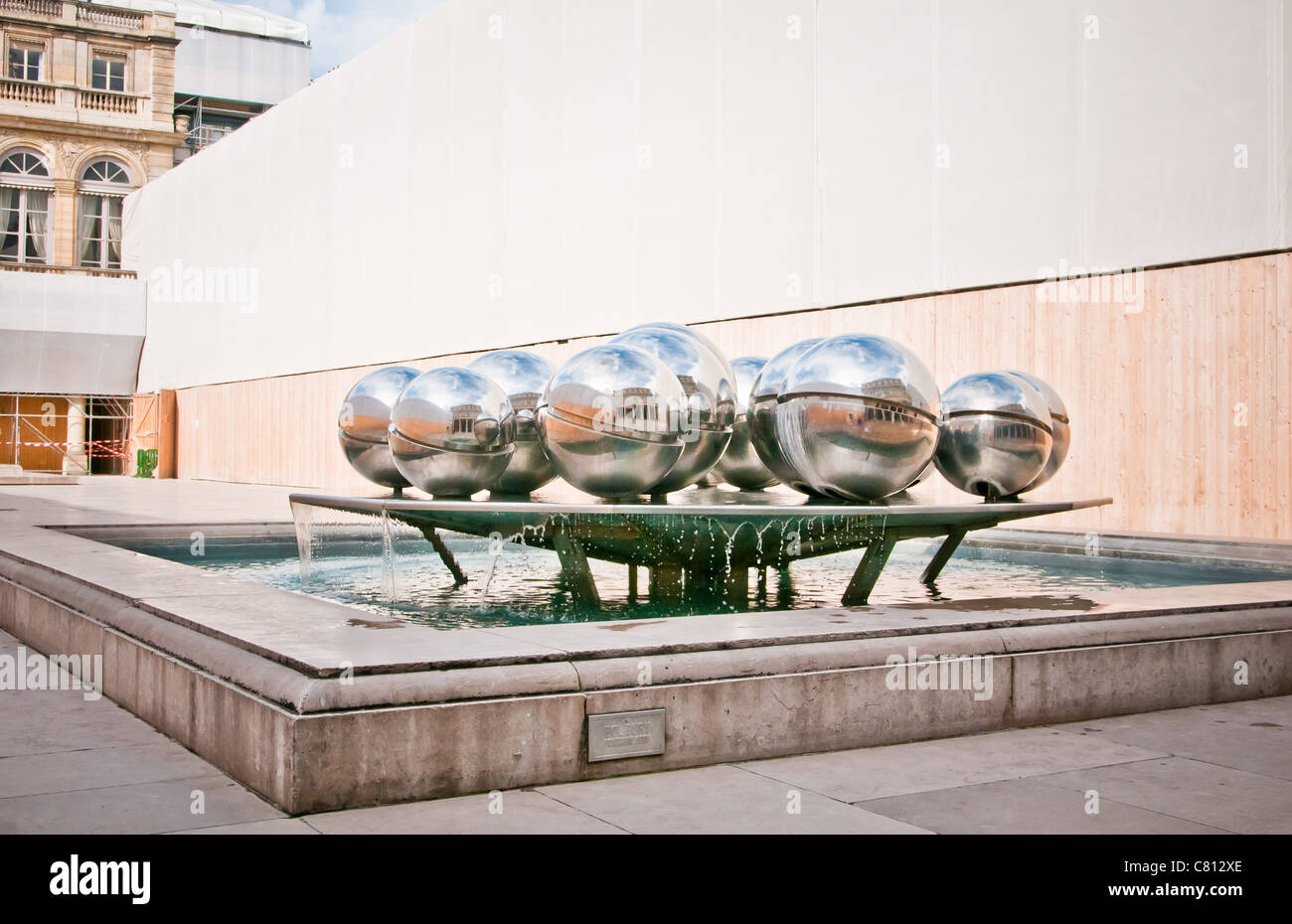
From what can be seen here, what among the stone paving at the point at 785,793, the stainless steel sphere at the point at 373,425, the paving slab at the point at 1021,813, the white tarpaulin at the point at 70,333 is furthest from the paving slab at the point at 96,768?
the white tarpaulin at the point at 70,333

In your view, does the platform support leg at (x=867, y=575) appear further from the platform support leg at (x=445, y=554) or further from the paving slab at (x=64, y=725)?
the paving slab at (x=64, y=725)

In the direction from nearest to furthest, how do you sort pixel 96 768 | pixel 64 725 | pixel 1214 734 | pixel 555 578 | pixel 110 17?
1. pixel 96 768
2. pixel 64 725
3. pixel 1214 734
4. pixel 555 578
5. pixel 110 17

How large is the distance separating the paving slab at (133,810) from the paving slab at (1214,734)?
3.54 meters

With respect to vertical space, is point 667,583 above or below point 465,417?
below

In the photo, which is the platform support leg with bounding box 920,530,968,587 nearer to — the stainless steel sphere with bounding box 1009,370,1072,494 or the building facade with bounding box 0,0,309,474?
the stainless steel sphere with bounding box 1009,370,1072,494

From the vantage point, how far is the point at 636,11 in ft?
76.1

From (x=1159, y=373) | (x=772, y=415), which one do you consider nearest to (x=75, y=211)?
(x=1159, y=373)

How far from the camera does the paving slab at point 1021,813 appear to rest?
4043mm

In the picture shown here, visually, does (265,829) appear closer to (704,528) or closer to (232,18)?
(704,528)

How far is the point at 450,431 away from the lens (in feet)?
24.1

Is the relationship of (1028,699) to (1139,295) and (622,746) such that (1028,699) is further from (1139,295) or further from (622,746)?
(1139,295)

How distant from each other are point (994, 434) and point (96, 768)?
5.49 meters

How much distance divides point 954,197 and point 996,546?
284 inches

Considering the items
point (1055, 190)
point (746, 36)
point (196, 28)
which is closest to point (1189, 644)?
point (1055, 190)
